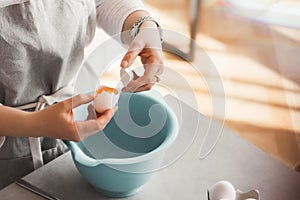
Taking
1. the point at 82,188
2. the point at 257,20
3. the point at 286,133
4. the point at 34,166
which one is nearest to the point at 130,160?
the point at 82,188

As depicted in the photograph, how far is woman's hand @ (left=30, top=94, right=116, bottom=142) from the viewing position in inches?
26.0

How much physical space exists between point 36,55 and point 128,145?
0.61ft

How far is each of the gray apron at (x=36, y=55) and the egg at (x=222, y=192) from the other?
11.7 inches

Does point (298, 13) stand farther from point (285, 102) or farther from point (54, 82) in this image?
point (54, 82)

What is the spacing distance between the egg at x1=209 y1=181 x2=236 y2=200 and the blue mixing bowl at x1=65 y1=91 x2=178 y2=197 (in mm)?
77

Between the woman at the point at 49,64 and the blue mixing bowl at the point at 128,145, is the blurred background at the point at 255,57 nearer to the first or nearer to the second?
the woman at the point at 49,64

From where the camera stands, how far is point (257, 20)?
2.09 metres

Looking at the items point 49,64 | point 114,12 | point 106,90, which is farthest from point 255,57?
point 106,90

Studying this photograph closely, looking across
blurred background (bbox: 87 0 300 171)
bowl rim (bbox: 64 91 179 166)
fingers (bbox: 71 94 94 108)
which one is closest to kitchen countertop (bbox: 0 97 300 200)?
bowl rim (bbox: 64 91 179 166)

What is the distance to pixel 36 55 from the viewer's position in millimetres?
800

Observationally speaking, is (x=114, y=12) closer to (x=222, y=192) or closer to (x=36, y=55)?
(x=36, y=55)

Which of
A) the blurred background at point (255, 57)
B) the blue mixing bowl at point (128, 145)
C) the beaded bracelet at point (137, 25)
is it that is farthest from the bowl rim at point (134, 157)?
the blurred background at point (255, 57)

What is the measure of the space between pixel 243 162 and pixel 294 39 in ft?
3.98

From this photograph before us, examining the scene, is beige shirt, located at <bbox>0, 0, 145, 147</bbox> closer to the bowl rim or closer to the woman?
the woman
